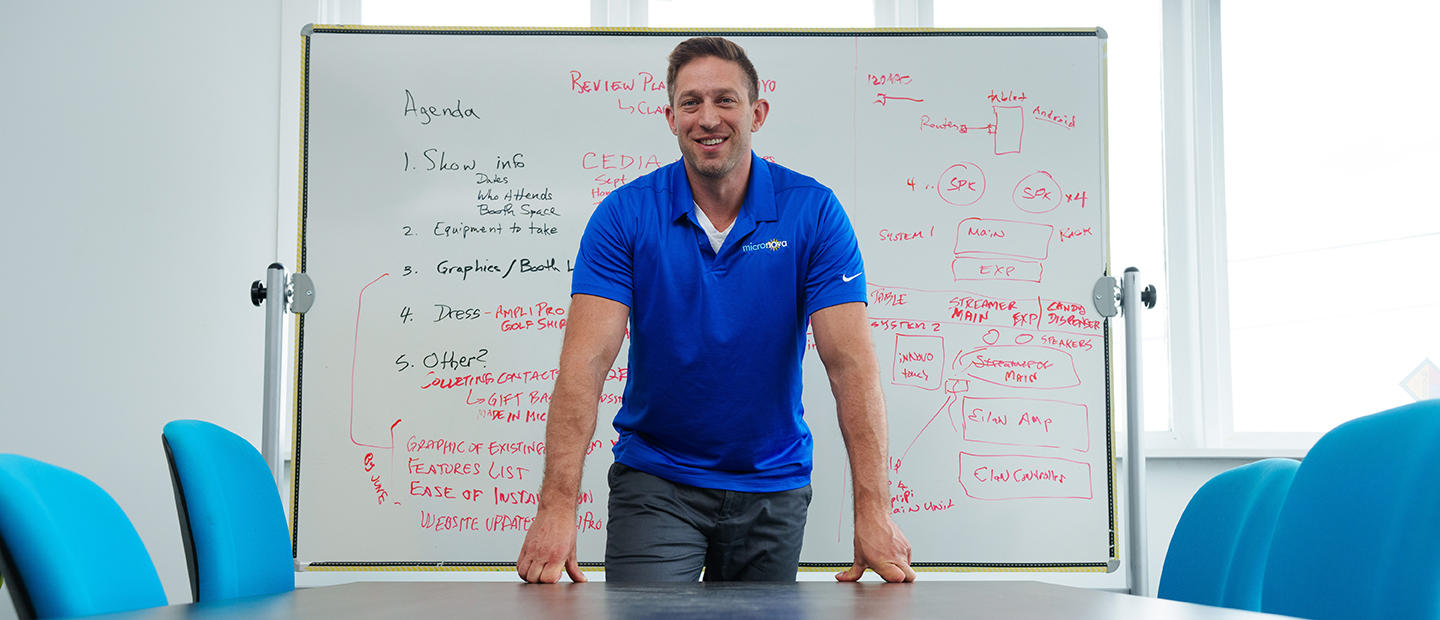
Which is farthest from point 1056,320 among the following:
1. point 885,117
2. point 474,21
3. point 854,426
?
point 474,21

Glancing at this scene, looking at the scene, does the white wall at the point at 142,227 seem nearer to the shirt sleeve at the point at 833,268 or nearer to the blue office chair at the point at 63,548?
the shirt sleeve at the point at 833,268

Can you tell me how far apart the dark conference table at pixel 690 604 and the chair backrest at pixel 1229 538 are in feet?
1.31

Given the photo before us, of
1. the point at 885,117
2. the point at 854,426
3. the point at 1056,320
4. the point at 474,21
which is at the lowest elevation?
the point at 854,426

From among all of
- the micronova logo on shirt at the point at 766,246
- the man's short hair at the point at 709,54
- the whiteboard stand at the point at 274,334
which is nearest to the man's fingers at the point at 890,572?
the micronova logo on shirt at the point at 766,246

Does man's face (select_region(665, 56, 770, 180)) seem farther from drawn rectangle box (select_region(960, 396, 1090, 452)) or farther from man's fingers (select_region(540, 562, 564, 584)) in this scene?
drawn rectangle box (select_region(960, 396, 1090, 452))

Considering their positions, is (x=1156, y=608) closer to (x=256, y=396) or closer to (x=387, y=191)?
(x=387, y=191)

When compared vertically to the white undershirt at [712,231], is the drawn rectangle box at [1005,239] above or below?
above

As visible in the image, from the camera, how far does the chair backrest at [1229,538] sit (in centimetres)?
126

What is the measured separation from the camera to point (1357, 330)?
9.46ft

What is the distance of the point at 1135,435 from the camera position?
223 cm

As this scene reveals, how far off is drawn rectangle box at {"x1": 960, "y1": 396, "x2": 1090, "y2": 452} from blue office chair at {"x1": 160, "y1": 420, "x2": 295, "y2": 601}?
5.37 ft

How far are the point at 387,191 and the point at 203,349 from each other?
912 mm

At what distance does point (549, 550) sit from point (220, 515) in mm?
483

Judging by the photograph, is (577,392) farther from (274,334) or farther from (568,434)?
(274,334)
